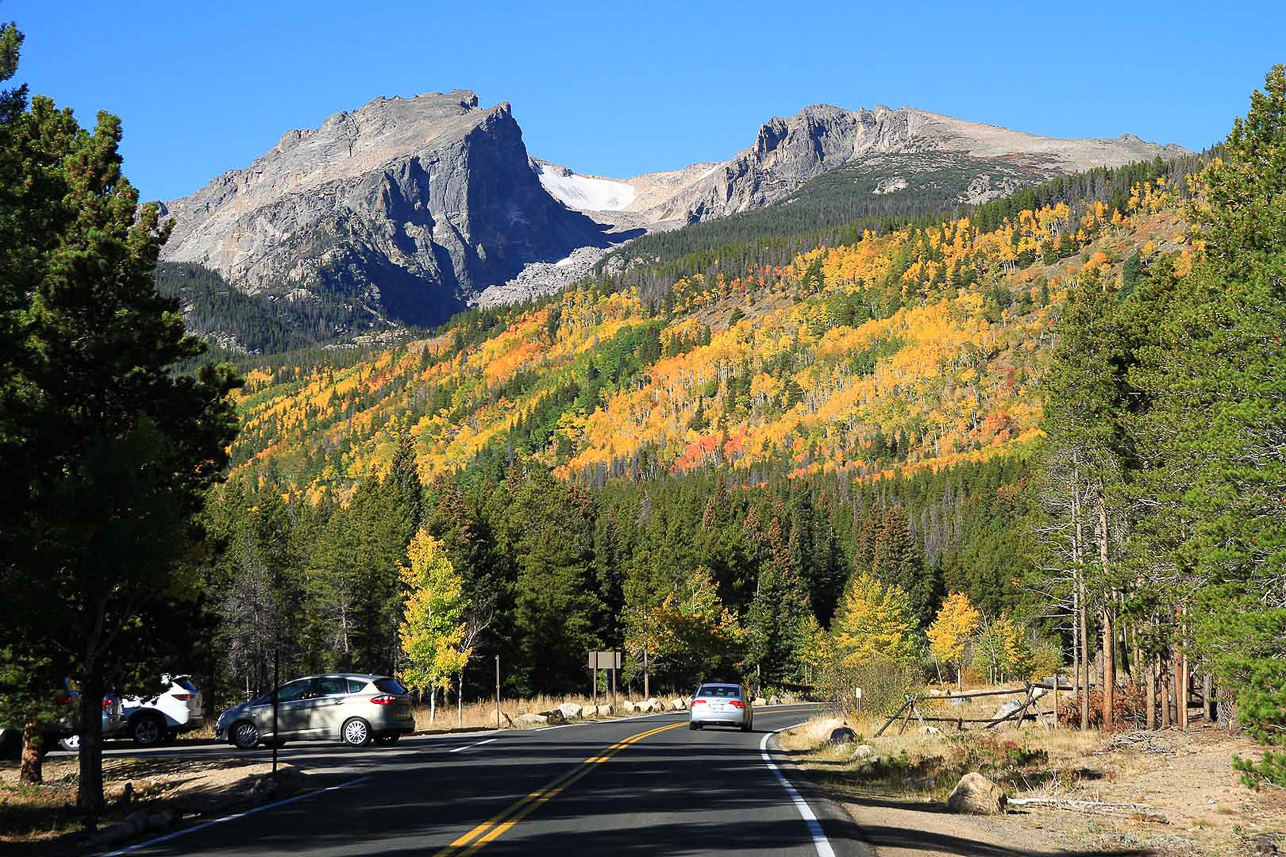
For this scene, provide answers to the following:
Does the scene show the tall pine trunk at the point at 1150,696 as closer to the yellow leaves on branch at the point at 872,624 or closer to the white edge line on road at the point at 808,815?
the white edge line on road at the point at 808,815

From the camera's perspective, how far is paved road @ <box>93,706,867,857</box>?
12.5 meters

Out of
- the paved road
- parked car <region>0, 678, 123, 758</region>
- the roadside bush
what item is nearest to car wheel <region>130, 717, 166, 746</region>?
parked car <region>0, 678, 123, 758</region>

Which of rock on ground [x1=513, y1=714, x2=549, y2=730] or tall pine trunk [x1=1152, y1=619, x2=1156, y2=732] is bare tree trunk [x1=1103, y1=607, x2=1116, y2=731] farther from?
rock on ground [x1=513, y1=714, x2=549, y2=730]

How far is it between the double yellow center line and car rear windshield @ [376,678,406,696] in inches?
273

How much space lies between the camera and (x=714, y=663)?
276ft

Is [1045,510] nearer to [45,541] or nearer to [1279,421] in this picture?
[1279,421]

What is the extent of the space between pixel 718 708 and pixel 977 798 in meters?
19.5

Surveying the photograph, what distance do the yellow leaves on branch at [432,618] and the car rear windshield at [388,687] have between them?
2770 centimetres

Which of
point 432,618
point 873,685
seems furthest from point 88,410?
point 432,618

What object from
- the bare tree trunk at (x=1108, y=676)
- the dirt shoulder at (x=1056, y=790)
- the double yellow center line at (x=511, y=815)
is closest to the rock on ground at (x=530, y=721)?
the dirt shoulder at (x=1056, y=790)

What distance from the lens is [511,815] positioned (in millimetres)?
14844

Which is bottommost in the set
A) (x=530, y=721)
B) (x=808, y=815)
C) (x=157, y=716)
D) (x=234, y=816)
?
(x=530, y=721)

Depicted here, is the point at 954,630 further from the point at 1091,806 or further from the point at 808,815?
the point at 808,815

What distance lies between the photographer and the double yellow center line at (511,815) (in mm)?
12207
